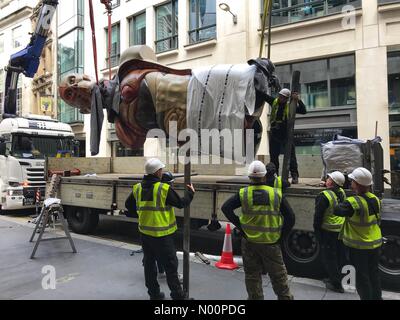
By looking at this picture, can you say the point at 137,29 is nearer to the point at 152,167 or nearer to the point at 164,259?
the point at 152,167

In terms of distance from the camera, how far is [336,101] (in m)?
14.0

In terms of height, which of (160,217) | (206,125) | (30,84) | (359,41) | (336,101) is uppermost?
(30,84)

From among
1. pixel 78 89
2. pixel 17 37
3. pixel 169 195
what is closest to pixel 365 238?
pixel 169 195

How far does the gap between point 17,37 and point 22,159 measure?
22.9 m

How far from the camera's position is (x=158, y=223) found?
180 inches

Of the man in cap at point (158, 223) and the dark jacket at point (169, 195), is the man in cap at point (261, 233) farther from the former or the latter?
the man in cap at point (158, 223)

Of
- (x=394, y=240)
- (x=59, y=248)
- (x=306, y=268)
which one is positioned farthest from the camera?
(x=59, y=248)

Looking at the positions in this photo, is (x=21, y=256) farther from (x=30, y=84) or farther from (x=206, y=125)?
(x=30, y=84)

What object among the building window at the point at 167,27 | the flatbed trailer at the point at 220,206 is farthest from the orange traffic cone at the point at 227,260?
the building window at the point at 167,27

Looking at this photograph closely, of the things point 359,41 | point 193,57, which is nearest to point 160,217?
point 359,41

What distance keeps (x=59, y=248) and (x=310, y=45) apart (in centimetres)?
1144

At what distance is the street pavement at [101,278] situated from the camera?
5117mm

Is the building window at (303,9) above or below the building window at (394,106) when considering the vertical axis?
above

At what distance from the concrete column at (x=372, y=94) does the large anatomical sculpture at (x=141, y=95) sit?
7.70 metres
